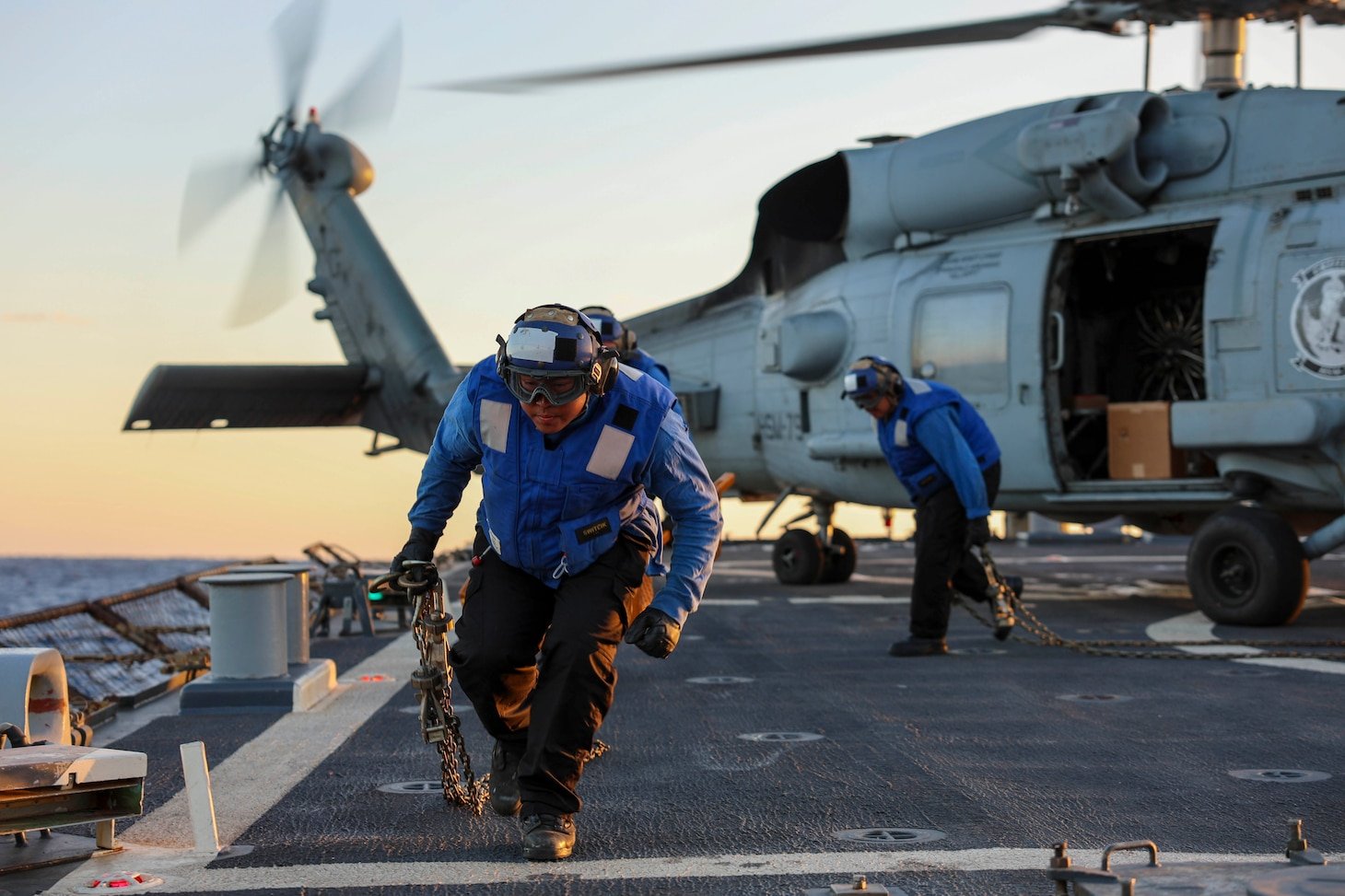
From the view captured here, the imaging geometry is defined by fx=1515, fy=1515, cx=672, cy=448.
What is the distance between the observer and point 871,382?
8836 mm

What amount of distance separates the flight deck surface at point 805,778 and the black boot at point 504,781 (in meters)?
0.05

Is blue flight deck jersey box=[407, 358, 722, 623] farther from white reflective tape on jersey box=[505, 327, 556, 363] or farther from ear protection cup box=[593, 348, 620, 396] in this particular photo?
white reflective tape on jersey box=[505, 327, 556, 363]

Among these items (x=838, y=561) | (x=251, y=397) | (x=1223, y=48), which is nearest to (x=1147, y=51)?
(x=1223, y=48)

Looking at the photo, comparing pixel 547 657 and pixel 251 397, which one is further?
pixel 251 397

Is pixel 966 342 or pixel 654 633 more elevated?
pixel 966 342

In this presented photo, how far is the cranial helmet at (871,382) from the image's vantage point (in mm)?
8820

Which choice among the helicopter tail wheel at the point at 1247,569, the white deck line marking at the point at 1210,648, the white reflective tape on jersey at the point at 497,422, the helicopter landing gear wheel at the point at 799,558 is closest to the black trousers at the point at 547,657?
the white reflective tape on jersey at the point at 497,422

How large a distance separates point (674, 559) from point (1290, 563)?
742 cm

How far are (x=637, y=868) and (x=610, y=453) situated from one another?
1.15m

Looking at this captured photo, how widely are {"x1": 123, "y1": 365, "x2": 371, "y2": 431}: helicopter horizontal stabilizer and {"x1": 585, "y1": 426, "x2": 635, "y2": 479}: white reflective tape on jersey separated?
52.8 ft

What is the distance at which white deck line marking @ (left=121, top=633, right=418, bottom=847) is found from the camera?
4.39 m

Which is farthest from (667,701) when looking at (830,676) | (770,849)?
(770,849)

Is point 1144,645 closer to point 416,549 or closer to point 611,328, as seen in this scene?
point 611,328

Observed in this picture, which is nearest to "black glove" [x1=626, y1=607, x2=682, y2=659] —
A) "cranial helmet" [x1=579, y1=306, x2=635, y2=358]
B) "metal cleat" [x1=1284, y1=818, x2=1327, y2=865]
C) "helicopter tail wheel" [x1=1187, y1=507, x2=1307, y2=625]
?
"metal cleat" [x1=1284, y1=818, x2=1327, y2=865]
